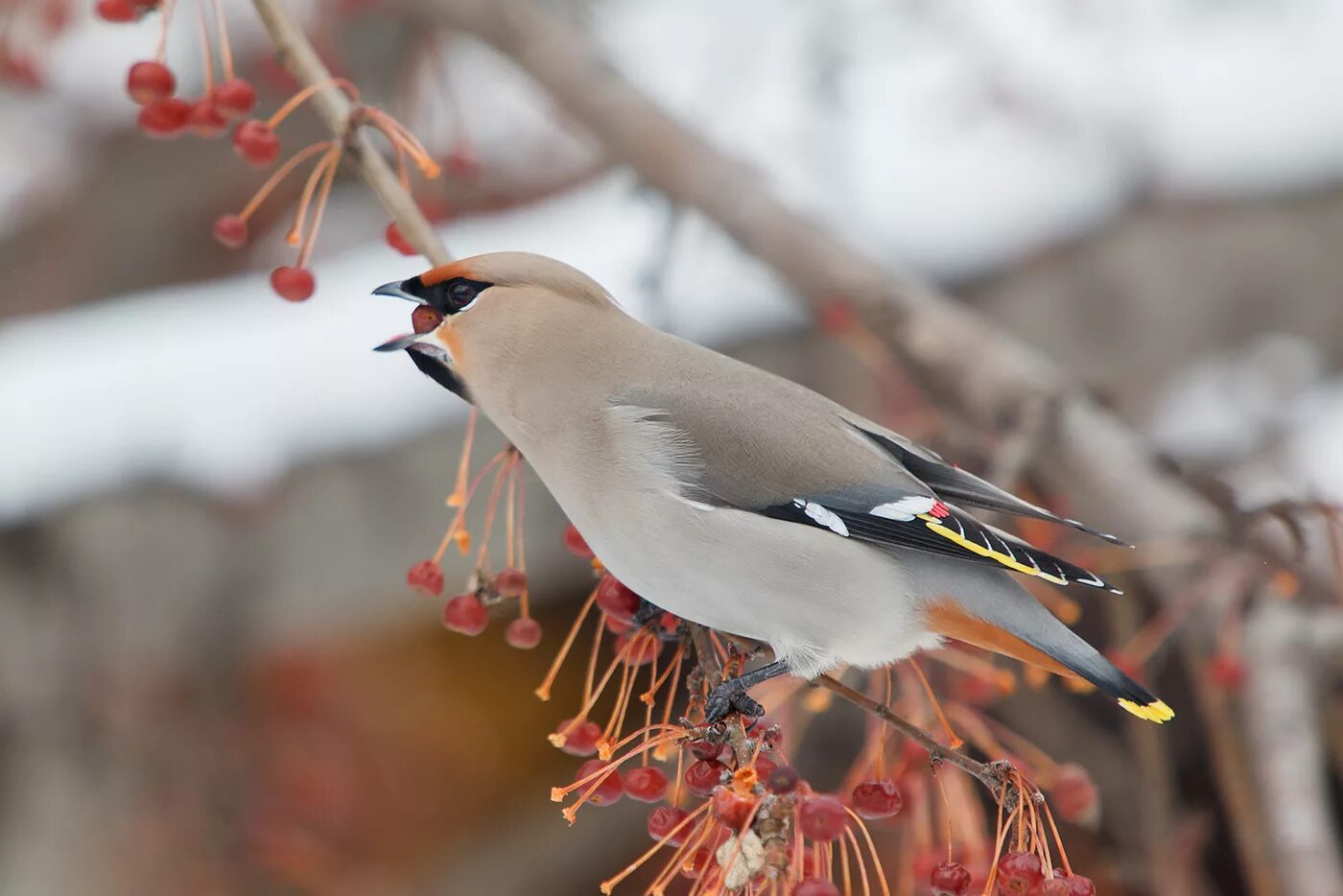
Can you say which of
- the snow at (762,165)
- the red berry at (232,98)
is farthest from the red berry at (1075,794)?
the snow at (762,165)

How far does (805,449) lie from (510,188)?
102 inches

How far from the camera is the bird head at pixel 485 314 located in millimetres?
1665

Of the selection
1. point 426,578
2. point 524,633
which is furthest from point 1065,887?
point 426,578

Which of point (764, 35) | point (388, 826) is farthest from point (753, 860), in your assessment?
point (764, 35)

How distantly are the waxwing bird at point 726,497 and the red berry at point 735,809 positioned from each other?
0.23 m

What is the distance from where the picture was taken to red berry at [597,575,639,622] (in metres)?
1.73

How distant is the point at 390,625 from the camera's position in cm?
383

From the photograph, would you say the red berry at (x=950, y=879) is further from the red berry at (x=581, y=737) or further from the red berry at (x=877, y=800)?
the red berry at (x=581, y=737)

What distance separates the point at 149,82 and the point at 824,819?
138cm

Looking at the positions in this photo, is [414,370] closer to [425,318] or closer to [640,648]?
[425,318]

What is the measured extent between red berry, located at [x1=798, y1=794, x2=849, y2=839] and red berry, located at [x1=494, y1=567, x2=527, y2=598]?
0.52 meters

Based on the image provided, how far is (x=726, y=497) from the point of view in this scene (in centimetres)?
170

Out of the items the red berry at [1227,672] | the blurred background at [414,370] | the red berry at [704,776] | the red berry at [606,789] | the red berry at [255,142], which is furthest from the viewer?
the blurred background at [414,370]

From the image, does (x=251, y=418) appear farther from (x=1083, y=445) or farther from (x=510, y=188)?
(x=1083, y=445)
